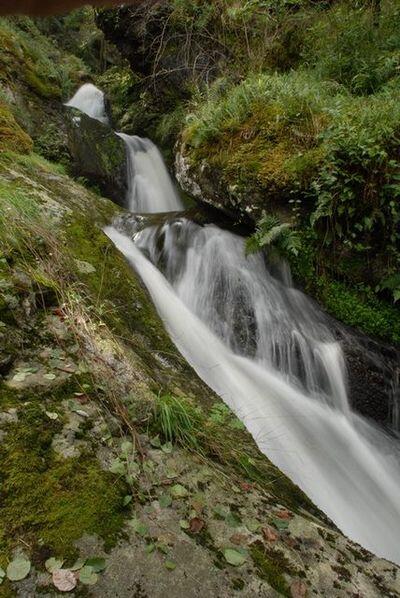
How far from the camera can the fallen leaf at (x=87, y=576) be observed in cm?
131

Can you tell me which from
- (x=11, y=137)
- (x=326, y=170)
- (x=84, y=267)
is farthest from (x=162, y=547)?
(x=11, y=137)

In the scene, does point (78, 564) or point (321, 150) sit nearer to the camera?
point (78, 564)

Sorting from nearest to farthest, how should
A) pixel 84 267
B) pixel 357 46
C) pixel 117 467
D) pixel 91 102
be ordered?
1. pixel 117 467
2. pixel 84 267
3. pixel 357 46
4. pixel 91 102

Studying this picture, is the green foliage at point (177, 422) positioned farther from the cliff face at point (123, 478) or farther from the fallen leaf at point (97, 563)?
the fallen leaf at point (97, 563)

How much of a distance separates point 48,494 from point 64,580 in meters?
0.31

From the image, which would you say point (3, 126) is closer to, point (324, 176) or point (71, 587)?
point (324, 176)

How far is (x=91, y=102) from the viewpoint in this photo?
13.9 metres

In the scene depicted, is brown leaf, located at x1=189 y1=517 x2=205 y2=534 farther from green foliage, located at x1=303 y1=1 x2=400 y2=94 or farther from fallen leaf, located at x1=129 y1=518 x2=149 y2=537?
green foliage, located at x1=303 y1=1 x2=400 y2=94

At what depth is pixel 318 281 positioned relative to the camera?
19.3ft

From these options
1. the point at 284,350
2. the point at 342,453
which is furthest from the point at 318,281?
the point at 342,453

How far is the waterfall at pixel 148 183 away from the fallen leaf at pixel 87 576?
8.17m

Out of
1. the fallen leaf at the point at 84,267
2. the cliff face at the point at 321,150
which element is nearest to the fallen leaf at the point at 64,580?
the fallen leaf at the point at 84,267

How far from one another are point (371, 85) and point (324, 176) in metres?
2.84

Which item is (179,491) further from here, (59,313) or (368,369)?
(368,369)
